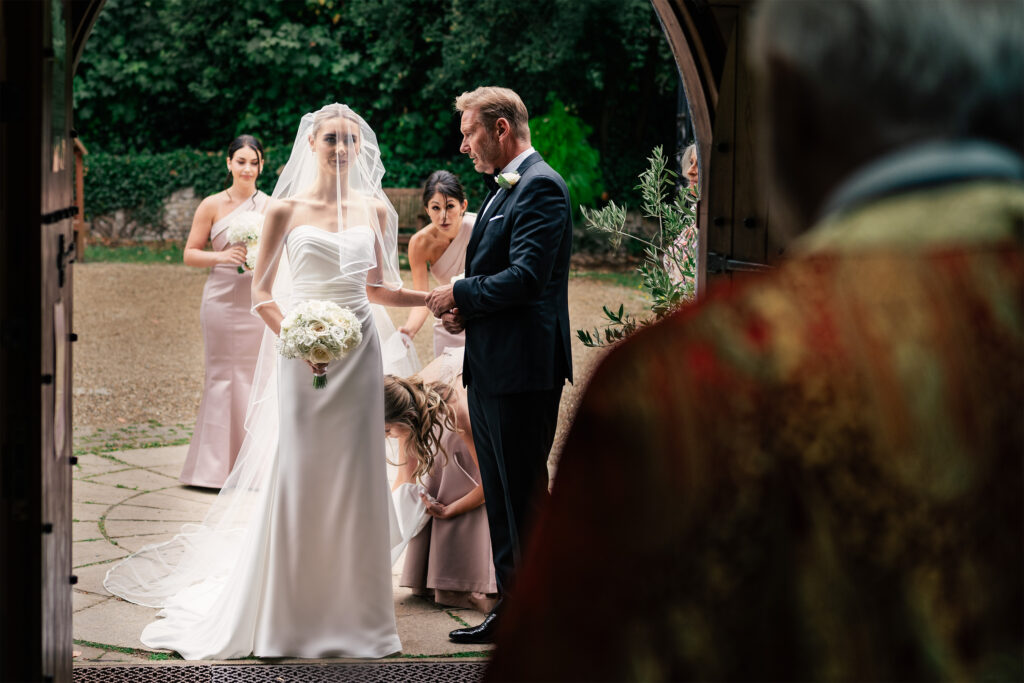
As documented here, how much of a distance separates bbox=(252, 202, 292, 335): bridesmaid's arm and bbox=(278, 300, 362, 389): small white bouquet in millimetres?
315

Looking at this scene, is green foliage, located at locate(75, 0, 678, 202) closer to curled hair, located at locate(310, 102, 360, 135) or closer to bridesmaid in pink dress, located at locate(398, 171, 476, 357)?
bridesmaid in pink dress, located at locate(398, 171, 476, 357)

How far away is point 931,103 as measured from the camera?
104cm

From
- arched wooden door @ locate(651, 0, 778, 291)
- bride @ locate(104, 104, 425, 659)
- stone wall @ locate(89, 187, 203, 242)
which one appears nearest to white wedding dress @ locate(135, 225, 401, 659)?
bride @ locate(104, 104, 425, 659)

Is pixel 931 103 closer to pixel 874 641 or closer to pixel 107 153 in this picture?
pixel 874 641

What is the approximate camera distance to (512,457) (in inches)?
188

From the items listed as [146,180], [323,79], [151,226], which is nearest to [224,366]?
[146,180]

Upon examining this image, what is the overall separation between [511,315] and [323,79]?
2703cm

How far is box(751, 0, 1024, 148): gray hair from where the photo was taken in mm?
1040

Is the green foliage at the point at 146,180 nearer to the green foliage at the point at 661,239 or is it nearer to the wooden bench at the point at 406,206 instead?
the wooden bench at the point at 406,206

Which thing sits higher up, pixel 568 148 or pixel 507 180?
pixel 568 148

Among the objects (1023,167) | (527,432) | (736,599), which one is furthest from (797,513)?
(527,432)

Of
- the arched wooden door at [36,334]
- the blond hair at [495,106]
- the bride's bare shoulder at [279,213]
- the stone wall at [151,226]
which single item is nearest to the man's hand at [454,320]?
the blond hair at [495,106]

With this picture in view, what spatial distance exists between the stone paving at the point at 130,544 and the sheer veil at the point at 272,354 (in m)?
0.18

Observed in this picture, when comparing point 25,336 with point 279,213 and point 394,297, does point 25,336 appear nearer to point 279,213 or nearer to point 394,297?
point 279,213
